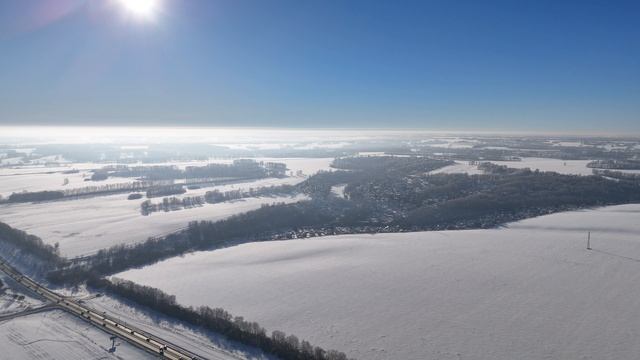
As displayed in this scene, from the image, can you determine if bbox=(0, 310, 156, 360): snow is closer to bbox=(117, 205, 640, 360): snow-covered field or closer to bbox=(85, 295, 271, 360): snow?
bbox=(85, 295, 271, 360): snow

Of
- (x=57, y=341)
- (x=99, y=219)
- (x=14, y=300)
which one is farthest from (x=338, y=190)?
(x=57, y=341)

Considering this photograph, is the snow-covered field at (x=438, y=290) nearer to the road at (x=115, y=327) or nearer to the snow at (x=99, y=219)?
the road at (x=115, y=327)

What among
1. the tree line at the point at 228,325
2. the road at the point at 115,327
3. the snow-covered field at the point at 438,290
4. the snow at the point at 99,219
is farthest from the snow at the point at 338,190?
the road at the point at 115,327

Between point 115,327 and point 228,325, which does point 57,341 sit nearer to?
point 115,327

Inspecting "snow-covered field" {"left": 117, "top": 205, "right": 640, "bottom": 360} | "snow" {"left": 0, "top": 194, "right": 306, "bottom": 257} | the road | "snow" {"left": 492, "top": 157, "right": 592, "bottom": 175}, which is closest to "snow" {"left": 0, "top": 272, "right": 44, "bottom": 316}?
the road

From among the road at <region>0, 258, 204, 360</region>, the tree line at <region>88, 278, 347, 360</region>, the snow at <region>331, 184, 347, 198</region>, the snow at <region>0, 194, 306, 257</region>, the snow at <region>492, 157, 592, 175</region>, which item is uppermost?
the snow at <region>492, 157, 592, 175</region>

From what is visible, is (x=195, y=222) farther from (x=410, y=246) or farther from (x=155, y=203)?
(x=410, y=246)
